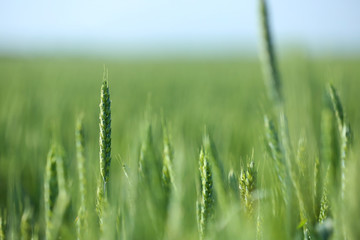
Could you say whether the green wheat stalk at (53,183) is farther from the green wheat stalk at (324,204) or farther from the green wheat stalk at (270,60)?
the green wheat stalk at (270,60)

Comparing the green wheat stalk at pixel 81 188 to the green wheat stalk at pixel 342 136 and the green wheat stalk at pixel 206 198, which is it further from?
the green wheat stalk at pixel 342 136

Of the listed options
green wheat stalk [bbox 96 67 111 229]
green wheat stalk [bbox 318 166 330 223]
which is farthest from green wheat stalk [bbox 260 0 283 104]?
green wheat stalk [bbox 96 67 111 229]

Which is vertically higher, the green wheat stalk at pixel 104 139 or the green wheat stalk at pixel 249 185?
the green wheat stalk at pixel 104 139

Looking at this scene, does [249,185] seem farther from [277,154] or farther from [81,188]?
[81,188]

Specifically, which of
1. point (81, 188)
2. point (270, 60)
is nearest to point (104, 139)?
point (81, 188)

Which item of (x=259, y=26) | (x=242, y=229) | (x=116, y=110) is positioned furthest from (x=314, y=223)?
(x=116, y=110)

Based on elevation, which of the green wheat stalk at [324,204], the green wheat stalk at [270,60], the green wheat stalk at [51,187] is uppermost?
the green wheat stalk at [270,60]

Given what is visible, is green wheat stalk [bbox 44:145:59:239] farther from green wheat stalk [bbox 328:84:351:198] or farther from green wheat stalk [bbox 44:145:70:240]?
green wheat stalk [bbox 328:84:351:198]

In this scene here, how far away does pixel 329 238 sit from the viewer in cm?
42

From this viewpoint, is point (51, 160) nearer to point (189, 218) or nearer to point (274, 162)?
point (189, 218)

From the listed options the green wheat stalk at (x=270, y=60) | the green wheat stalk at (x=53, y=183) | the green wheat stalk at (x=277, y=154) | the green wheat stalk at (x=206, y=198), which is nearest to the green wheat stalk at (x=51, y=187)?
the green wheat stalk at (x=53, y=183)

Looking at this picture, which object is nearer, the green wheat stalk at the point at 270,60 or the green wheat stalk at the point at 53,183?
the green wheat stalk at the point at 53,183

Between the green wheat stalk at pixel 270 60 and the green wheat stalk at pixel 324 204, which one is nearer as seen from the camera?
the green wheat stalk at pixel 324 204

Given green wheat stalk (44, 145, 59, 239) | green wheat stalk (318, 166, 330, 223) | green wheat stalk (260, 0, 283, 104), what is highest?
green wheat stalk (260, 0, 283, 104)
